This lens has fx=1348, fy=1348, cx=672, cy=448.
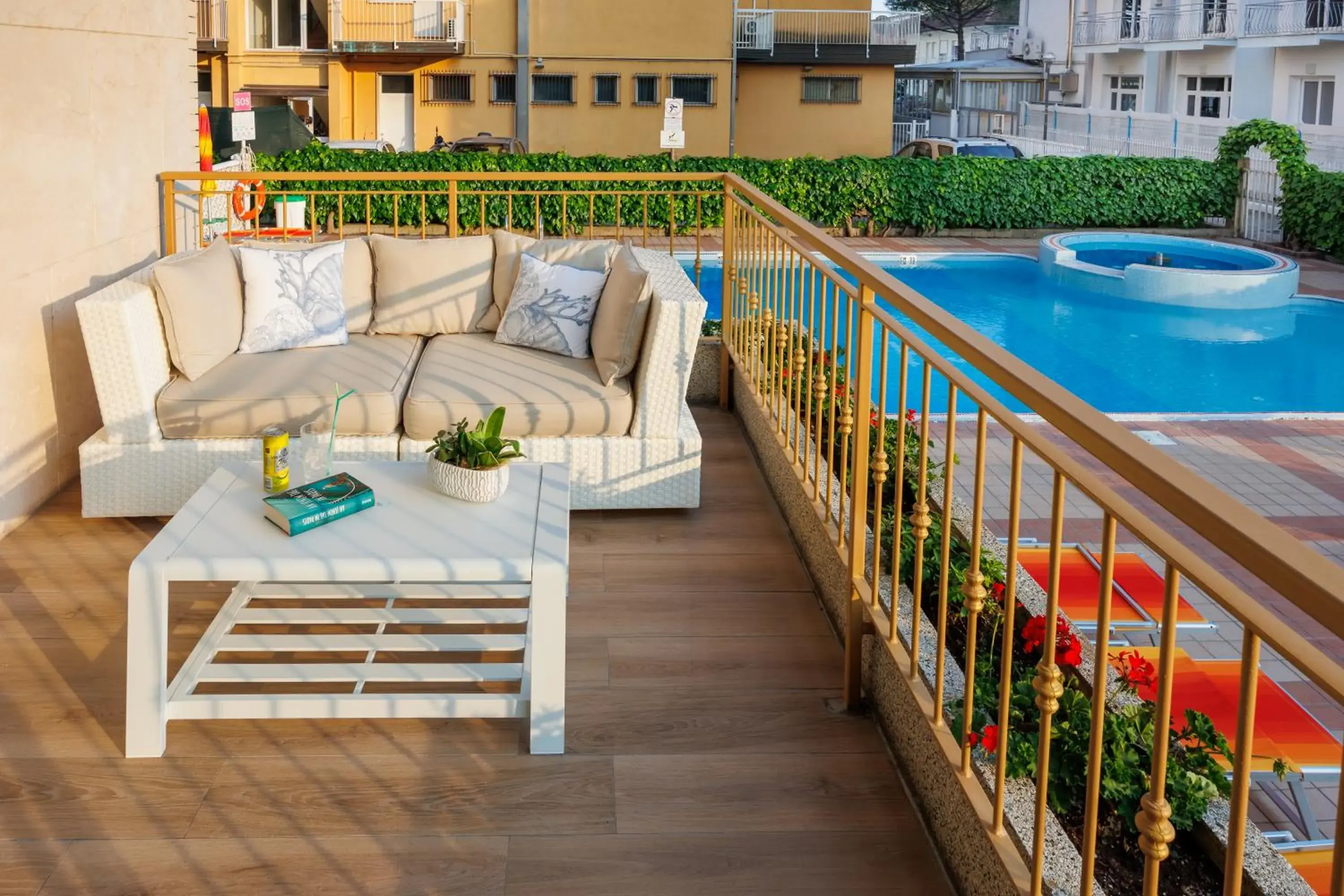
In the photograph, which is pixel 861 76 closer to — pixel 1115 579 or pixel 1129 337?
pixel 1129 337

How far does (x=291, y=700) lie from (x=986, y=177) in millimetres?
15203

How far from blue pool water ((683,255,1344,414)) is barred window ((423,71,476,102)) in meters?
13.0

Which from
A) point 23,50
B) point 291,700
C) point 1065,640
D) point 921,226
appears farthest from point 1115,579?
point 921,226

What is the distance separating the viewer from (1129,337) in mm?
12492

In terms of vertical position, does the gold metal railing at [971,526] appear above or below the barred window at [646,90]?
below

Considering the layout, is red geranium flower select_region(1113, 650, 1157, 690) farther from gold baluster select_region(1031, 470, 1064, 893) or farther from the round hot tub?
the round hot tub

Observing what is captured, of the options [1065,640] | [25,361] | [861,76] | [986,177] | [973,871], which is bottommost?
[973,871]

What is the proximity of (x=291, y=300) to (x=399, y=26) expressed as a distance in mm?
21507

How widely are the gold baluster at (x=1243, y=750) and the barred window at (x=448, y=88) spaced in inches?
1008

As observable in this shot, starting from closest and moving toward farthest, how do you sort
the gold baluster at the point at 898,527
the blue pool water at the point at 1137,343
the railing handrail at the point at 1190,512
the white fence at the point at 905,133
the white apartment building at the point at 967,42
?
1. the railing handrail at the point at 1190,512
2. the gold baluster at the point at 898,527
3. the blue pool water at the point at 1137,343
4. the white fence at the point at 905,133
5. the white apartment building at the point at 967,42

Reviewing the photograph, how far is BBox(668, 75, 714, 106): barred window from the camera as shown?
1009 inches

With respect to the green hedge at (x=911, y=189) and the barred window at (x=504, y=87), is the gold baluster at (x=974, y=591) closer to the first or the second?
the green hedge at (x=911, y=189)

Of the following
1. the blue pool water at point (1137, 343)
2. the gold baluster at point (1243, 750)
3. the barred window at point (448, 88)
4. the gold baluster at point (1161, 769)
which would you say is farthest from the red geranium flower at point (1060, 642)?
the barred window at point (448, 88)

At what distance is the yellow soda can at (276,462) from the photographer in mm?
3602
